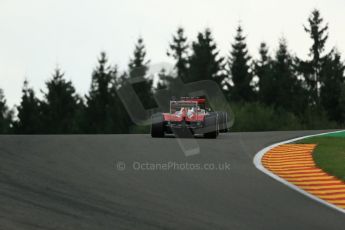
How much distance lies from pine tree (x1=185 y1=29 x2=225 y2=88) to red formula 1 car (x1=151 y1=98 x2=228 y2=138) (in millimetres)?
42709

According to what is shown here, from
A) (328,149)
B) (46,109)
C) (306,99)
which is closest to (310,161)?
(328,149)

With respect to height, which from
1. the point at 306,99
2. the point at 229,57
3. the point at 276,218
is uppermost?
the point at 229,57

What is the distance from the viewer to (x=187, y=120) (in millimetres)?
17484

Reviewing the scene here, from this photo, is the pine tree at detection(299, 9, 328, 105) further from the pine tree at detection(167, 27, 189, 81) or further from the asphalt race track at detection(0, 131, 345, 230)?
the asphalt race track at detection(0, 131, 345, 230)

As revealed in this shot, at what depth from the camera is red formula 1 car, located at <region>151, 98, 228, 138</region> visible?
57.5 ft

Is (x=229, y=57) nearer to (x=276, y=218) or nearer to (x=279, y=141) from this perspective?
(x=279, y=141)

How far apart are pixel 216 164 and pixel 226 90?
53024 millimetres

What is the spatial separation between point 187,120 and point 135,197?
1081 centimetres

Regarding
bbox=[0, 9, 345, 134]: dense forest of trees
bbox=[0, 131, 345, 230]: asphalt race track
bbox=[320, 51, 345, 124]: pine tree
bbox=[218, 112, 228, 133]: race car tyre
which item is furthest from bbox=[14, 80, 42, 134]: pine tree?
bbox=[0, 131, 345, 230]: asphalt race track

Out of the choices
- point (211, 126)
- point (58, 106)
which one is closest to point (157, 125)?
point (211, 126)

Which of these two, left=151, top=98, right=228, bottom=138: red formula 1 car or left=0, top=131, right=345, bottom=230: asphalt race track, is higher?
left=151, top=98, right=228, bottom=138: red formula 1 car

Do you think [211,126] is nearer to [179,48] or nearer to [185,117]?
[185,117]

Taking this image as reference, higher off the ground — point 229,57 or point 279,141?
point 229,57

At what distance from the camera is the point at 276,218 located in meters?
6.22
